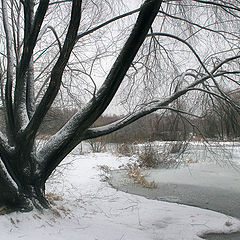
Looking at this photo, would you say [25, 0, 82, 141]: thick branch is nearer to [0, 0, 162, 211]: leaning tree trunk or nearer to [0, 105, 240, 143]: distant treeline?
[0, 0, 162, 211]: leaning tree trunk

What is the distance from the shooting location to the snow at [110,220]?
8.64 ft

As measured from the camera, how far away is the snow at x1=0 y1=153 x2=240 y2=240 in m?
2.63

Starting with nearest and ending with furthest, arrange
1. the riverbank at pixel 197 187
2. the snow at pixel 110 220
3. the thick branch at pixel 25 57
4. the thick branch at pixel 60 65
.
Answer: the thick branch at pixel 60 65 < the snow at pixel 110 220 < the thick branch at pixel 25 57 < the riverbank at pixel 197 187

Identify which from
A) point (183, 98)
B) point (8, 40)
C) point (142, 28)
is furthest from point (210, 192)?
point (8, 40)

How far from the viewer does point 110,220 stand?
380 centimetres

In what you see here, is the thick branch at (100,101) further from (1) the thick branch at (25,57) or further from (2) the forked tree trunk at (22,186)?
(1) the thick branch at (25,57)

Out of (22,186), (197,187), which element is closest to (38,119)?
(22,186)

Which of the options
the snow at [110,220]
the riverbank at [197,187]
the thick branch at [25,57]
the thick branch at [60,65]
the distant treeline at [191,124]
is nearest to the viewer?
the thick branch at [60,65]

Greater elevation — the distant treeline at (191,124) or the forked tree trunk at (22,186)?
the distant treeline at (191,124)

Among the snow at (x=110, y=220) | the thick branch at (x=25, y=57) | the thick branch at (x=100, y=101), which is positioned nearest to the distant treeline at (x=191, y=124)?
the thick branch at (x=100, y=101)

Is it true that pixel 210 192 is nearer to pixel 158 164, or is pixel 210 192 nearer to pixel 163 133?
pixel 163 133

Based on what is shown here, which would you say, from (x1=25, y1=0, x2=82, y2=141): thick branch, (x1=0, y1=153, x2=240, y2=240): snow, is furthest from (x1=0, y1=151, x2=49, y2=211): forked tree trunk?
(x1=25, y1=0, x2=82, y2=141): thick branch

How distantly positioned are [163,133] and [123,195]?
1.82m

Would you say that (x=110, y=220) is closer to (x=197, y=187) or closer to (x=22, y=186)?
(x=22, y=186)
